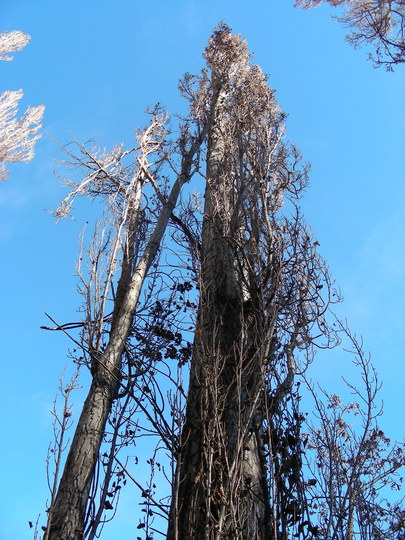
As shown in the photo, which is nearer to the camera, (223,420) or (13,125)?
(223,420)

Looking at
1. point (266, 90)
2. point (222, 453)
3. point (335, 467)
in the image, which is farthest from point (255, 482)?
point (266, 90)

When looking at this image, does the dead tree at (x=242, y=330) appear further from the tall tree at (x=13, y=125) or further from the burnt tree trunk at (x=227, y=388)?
the tall tree at (x=13, y=125)

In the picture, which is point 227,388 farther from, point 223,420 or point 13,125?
point 13,125

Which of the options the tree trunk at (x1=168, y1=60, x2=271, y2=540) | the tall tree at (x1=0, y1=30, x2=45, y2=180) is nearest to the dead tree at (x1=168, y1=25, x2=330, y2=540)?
the tree trunk at (x1=168, y1=60, x2=271, y2=540)

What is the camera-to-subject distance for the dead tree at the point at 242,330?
3.24 meters

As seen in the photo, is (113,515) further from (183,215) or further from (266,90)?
(266,90)

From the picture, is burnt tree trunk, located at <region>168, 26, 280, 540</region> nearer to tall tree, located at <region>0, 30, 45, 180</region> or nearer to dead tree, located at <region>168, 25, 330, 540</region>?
dead tree, located at <region>168, 25, 330, 540</region>

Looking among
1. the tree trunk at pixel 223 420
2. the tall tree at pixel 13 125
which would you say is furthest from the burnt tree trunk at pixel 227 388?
the tall tree at pixel 13 125

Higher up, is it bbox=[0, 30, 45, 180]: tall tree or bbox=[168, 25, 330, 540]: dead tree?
bbox=[0, 30, 45, 180]: tall tree

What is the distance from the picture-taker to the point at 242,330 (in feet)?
12.5

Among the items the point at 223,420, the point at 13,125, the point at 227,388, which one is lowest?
the point at 223,420

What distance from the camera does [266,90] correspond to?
8.07m

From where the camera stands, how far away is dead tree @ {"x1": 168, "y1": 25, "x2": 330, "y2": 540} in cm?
324

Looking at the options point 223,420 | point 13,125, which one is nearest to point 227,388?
point 223,420
